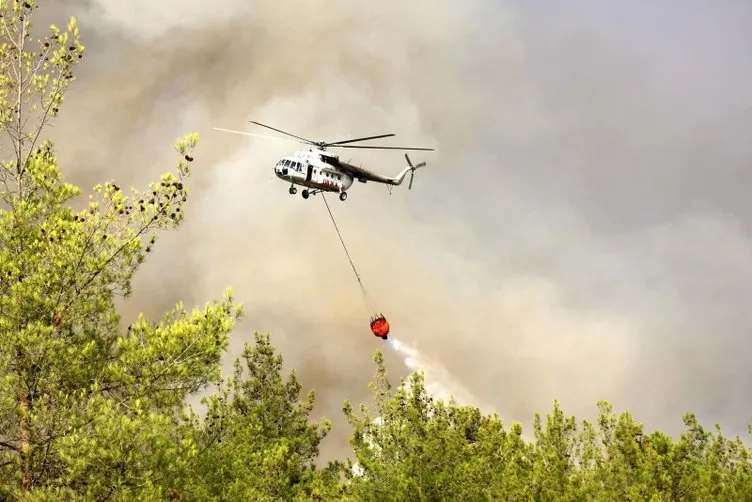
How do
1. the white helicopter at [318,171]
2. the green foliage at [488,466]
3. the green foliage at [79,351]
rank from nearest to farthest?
1. the green foliage at [79,351]
2. the green foliage at [488,466]
3. the white helicopter at [318,171]

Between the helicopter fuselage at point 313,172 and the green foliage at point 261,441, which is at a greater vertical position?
the helicopter fuselage at point 313,172

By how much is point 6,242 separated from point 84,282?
2.48 metres

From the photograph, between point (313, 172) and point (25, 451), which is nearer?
point (25, 451)

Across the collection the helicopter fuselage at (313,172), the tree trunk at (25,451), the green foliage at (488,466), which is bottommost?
the tree trunk at (25,451)

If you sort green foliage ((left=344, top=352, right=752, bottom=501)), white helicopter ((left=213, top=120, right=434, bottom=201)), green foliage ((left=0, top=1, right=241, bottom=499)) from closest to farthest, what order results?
green foliage ((left=0, top=1, right=241, bottom=499)), green foliage ((left=344, top=352, right=752, bottom=501)), white helicopter ((left=213, top=120, right=434, bottom=201))

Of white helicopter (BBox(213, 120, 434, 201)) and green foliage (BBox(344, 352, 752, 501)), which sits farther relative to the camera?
white helicopter (BBox(213, 120, 434, 201))

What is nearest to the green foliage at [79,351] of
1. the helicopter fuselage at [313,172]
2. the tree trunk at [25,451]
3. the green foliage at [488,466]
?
the tree trunk at [25,451]

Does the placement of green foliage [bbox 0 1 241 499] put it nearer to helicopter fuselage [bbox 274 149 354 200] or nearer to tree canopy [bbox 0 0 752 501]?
tree canopy [bbox 0 0 752 501]

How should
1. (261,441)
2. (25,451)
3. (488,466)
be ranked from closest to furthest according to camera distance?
(25,451), (488,466), (261,441)

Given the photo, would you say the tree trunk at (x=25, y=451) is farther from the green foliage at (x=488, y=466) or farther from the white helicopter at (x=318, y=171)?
the white helicopter at (x=318, y=171)

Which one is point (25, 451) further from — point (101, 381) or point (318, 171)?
point (318, 171)

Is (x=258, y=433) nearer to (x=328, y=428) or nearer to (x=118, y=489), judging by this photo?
(x=328, y=428)

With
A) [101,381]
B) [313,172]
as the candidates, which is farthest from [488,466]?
[313,172]

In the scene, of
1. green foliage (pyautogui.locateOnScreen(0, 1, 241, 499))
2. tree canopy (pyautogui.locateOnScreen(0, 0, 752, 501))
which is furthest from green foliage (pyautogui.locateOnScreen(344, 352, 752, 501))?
green foliage (pyautogui.locateOnScreen(0, 1, 241, 499))
